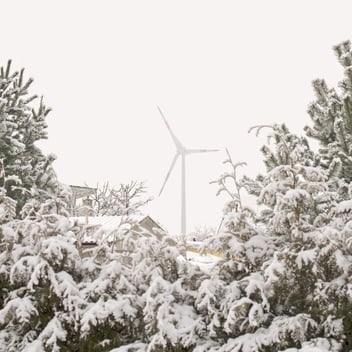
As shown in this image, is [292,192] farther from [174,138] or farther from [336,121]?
[174,138]

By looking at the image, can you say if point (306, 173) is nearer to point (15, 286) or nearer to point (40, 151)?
point (15, 286)

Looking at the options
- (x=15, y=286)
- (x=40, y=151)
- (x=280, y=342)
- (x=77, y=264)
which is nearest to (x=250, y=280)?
(x=280, y=342)

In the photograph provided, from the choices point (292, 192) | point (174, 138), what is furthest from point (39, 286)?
point (174, 138)

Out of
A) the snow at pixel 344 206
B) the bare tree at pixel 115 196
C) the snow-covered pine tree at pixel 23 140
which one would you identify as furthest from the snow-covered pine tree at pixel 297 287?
the bare tree at pixel 115 196

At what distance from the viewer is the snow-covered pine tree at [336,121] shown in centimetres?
591

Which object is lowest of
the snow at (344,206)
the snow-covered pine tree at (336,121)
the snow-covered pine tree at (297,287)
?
the snow-covered pine tree at (297,287)

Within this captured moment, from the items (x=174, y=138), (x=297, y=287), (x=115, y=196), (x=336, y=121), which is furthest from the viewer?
(x=115, y=196)

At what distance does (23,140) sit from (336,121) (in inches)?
239

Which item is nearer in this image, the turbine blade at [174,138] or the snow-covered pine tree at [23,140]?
the snow-covered pine tree at [23,140]

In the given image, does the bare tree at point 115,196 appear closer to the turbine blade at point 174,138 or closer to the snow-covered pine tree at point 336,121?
the turbine blade at point 174,138

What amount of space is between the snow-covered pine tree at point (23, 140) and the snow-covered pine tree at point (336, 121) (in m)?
4.93

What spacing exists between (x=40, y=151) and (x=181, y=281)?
20.0ft

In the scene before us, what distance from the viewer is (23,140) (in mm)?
9180

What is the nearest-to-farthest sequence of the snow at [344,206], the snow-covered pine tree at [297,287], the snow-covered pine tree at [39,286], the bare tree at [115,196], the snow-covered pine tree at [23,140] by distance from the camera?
1. the snow-covered pine tree at [297,287]
2. the snow at [344,206]
3. the snow-covered pine tree at [39,286]
4. the snow-covered pine tree at [23,140]
5. the bare tree at [115,196]
